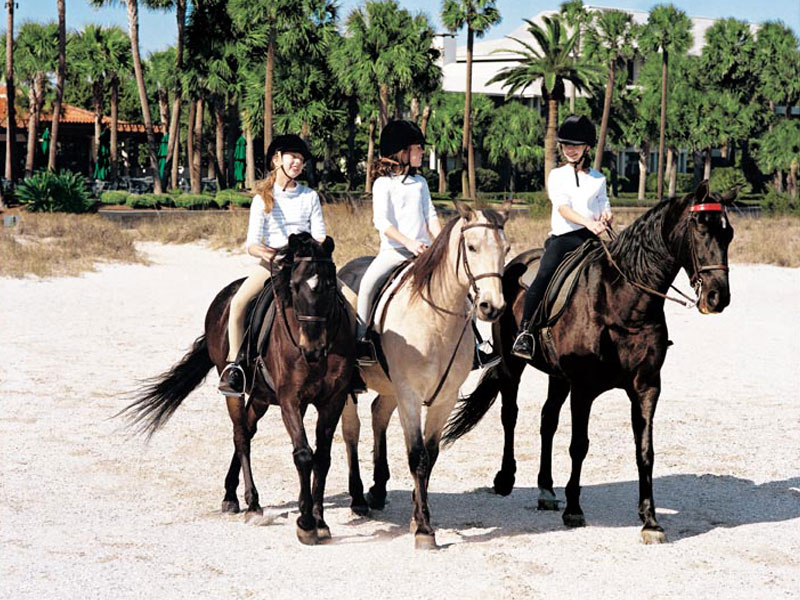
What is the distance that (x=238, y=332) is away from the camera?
802 cm

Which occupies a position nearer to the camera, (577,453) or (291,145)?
(291,145)

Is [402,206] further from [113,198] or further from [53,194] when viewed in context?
[113,198]

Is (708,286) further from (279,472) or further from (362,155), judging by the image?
(362,155)

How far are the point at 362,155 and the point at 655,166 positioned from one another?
34.2 metres

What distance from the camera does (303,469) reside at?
732cm

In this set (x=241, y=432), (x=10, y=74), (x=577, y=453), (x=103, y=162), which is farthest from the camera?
(x=103, y=162)

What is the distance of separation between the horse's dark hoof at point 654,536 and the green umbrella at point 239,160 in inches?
2681

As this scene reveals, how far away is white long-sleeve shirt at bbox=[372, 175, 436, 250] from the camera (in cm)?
794

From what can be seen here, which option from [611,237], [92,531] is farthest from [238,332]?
[611,237]

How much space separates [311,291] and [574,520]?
98.7 inches

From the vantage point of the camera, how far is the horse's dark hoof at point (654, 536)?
7.38 m

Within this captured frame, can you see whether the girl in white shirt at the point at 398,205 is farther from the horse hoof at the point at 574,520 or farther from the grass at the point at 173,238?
the grass at the point at 173,238

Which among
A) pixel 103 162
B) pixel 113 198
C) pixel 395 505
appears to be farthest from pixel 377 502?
pixel 103 162

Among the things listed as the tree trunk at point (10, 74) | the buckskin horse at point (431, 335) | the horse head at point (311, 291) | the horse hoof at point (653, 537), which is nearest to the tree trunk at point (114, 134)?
the tree trunk at point (10, 74)
